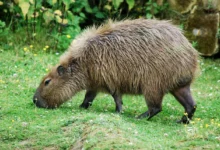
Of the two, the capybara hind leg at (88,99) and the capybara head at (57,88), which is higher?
the capybara head at (57,88)

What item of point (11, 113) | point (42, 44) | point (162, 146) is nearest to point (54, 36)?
point (42, 44)

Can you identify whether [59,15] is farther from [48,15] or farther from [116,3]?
[116,3]

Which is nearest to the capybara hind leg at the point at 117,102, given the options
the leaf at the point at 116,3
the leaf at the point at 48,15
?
the leaf at the point at 48,15

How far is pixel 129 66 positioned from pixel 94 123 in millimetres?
1342

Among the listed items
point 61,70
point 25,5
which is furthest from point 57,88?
point 25,5

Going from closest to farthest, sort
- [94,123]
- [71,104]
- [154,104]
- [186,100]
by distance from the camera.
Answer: [94,123] → [154,104] → [186,100] → [71,104]

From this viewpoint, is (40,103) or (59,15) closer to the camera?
(40,103)

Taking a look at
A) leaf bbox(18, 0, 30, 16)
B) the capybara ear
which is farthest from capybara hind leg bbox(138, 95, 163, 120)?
leaf bbox(18, 0, 30, 16)

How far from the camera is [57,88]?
7.77 meters

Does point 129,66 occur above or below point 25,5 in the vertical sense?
below

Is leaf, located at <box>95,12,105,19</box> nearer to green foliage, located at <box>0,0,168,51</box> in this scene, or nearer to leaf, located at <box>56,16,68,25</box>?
green foliage, located at <box>0,0,168,51</box>

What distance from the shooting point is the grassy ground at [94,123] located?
5.87m

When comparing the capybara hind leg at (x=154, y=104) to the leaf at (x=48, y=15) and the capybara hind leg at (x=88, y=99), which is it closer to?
the capybara hind leg at (x=88, y=99)

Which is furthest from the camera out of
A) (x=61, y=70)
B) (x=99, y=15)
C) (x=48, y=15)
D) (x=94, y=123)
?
(x=99, y=15)
